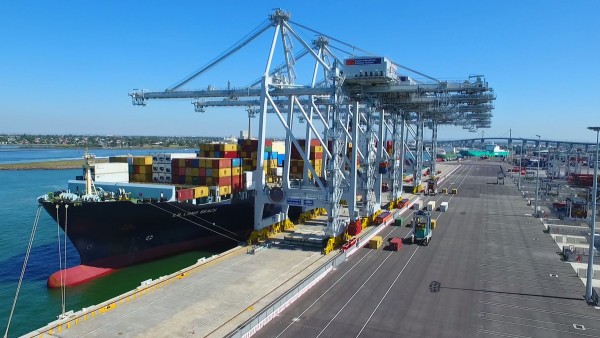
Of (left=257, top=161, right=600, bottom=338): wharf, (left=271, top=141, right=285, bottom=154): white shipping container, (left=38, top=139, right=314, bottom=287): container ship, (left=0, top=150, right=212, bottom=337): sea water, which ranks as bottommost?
(left=0, top=150, right=212, bottom=337): sea water

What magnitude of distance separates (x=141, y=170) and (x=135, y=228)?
9955 mm

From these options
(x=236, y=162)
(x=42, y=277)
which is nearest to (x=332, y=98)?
(x=236, y=162)

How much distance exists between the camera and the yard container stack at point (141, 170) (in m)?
40.0

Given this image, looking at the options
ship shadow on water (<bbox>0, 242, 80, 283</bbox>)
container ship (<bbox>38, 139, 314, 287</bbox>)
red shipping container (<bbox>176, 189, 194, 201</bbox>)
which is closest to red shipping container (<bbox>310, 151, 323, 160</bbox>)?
container ship (<bbox>38, 139, 314, 287</bbox>)

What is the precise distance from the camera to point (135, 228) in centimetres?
3170

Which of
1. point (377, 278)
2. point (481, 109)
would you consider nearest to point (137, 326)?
point (377, 278)

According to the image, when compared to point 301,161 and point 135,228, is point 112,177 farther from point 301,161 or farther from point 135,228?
point 301,161

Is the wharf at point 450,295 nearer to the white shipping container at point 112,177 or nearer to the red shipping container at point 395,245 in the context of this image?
the red shipping container at point 395,245

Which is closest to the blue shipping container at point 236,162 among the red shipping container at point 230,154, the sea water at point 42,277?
the red shipping container at point 230,154

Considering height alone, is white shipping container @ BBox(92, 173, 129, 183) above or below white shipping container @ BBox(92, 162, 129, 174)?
below

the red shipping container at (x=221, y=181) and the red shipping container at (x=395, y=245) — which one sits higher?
the red shipping container at (x=221, y=181)

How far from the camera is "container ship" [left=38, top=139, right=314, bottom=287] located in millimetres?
29922

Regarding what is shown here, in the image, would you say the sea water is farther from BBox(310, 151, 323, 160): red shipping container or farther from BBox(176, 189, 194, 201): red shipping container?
BBox(310, 151, 323, 160): red shipping container

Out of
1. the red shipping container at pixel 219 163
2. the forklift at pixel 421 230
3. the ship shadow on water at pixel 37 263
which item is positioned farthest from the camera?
the red shipping container at pixel 219 163
